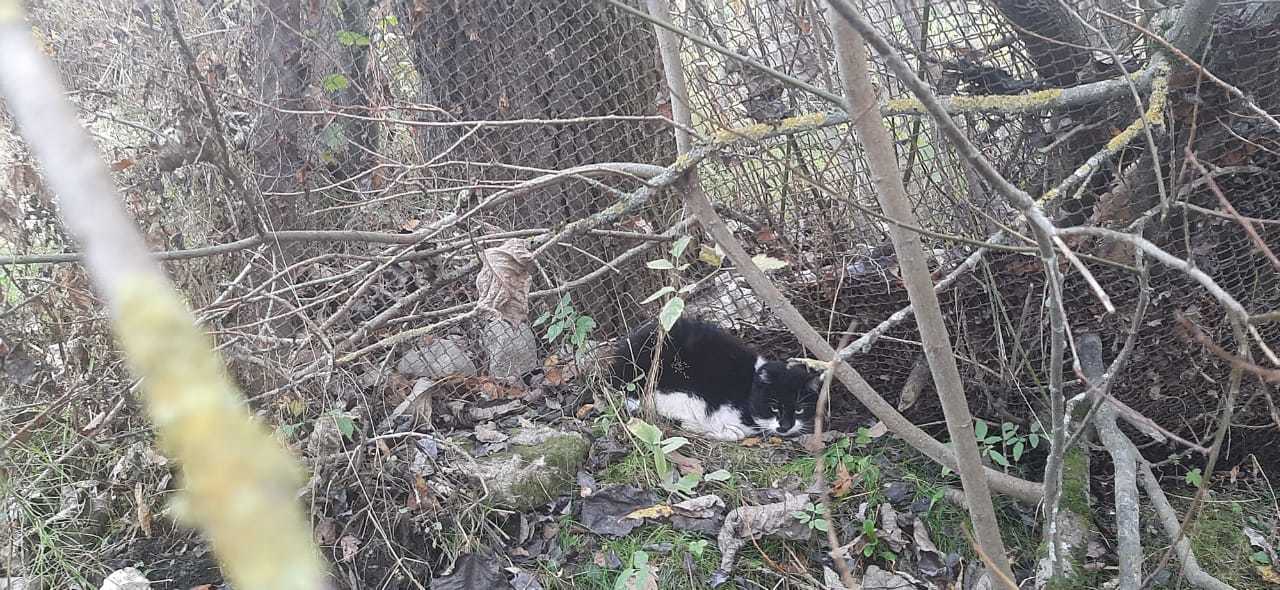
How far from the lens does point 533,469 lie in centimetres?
299

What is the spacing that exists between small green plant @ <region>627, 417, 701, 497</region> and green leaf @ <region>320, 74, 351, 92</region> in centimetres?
212

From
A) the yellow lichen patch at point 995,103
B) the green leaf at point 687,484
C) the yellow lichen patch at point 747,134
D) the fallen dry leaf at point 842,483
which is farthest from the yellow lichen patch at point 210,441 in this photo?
the fallen dry leaf at point 842,483

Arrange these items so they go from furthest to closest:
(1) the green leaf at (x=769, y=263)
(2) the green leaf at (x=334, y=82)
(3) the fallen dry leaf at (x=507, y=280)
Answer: (2) the green leaf at (x=334, y=82) → (3) the fallen dry leaf at (x=507, y=280) → (1) the green leaf at (x=769, y=263)

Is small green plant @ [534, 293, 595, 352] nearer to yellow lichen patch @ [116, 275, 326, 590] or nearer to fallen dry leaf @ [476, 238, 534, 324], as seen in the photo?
fallen dry leaf @ [476, 238, 534, 324]

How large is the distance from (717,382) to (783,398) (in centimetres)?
28

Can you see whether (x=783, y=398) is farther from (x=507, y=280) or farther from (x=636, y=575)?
(x=507, y=280)

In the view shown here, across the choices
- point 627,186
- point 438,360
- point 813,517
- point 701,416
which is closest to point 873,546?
point 813,517

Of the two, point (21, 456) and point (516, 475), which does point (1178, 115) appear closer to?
point (516, 475)

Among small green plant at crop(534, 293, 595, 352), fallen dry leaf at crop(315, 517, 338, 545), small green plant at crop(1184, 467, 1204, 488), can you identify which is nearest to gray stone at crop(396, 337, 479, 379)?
small green plant at crop(534, 293, 595, 352)

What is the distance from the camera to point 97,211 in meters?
0.26

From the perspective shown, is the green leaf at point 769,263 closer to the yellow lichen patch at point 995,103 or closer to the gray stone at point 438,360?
the yellow lichen patch at point 995,103

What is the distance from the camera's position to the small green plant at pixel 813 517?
279 cm

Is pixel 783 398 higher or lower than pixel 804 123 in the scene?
lower

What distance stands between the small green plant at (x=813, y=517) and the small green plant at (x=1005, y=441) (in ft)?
2.11
